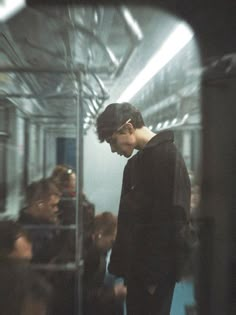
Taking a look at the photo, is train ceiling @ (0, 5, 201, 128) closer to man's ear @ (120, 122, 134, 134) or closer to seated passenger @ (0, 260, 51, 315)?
man's ear @ (120, 122, 134, 134)

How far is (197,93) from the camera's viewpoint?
4.86 ft

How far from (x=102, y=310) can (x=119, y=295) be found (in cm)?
6

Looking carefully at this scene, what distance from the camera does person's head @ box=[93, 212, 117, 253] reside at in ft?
4.76

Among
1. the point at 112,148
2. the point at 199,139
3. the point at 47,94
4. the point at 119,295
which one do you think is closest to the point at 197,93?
the point at 199,139

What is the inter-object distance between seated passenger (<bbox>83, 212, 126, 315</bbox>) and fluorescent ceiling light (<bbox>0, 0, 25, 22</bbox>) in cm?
→ 55

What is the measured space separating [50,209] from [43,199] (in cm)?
3

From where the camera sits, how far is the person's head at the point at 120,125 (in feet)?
4.77

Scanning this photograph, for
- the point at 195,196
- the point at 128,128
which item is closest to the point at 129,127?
the point at 128,128

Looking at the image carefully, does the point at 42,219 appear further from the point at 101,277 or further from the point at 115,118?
the point at 115,118

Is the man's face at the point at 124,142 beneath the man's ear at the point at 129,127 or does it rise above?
beneath

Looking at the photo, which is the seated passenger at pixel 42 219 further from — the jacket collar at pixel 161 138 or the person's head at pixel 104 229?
the jacket collar at pixel 161 138

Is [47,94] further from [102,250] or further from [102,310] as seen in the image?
[102,310]

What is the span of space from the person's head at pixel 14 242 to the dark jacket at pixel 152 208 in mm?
231

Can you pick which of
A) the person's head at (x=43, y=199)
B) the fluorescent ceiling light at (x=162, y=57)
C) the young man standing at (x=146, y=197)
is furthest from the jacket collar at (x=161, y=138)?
the person's head at (x=43, y=199)
